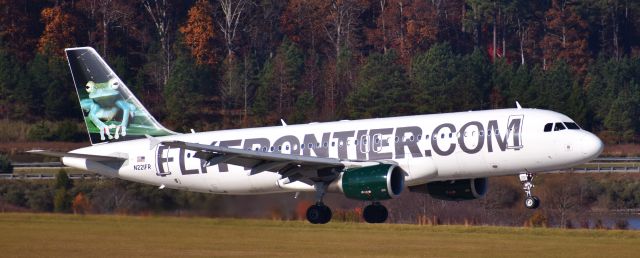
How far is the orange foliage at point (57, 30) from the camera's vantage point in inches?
5679

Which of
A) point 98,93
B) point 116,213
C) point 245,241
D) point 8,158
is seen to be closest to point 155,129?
point 98,93

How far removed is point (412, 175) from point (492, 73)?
8112 cm

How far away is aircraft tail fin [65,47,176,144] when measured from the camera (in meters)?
70.6

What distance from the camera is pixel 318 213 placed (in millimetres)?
62969

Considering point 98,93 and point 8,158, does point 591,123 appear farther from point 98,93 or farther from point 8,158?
point 98,93

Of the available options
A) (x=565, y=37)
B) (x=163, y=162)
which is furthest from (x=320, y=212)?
(x=565, y=37)

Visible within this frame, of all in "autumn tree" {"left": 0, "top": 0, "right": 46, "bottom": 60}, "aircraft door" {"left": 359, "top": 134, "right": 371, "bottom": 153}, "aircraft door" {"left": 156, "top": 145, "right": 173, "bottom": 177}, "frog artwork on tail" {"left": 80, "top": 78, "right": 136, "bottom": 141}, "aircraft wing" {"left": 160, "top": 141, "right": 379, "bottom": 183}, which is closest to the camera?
"aircraft wing" {"left": 160, "top": 141, "right": 379, "bottom": 183}

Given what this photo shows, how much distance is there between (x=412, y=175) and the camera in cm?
6169

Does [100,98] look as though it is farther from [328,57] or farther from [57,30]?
[328,57]

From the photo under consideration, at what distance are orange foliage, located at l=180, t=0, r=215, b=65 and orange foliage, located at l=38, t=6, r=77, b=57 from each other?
10053 millimetres

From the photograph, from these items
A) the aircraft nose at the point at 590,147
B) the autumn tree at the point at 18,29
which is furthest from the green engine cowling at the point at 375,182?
the autumn tree at the point at 18,29

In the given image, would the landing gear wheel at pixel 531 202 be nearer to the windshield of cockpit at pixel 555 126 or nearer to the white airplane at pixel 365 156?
the white airplane at pixel 365 156

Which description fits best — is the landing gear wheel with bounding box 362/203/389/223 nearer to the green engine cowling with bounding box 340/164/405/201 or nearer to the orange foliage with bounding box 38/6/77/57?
the green engine cowling with bounding box 340/164/405/201

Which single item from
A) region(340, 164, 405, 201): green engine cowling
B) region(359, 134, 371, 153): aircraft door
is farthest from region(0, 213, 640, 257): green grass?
region(340, 164, 405, 201): green engine cowling
